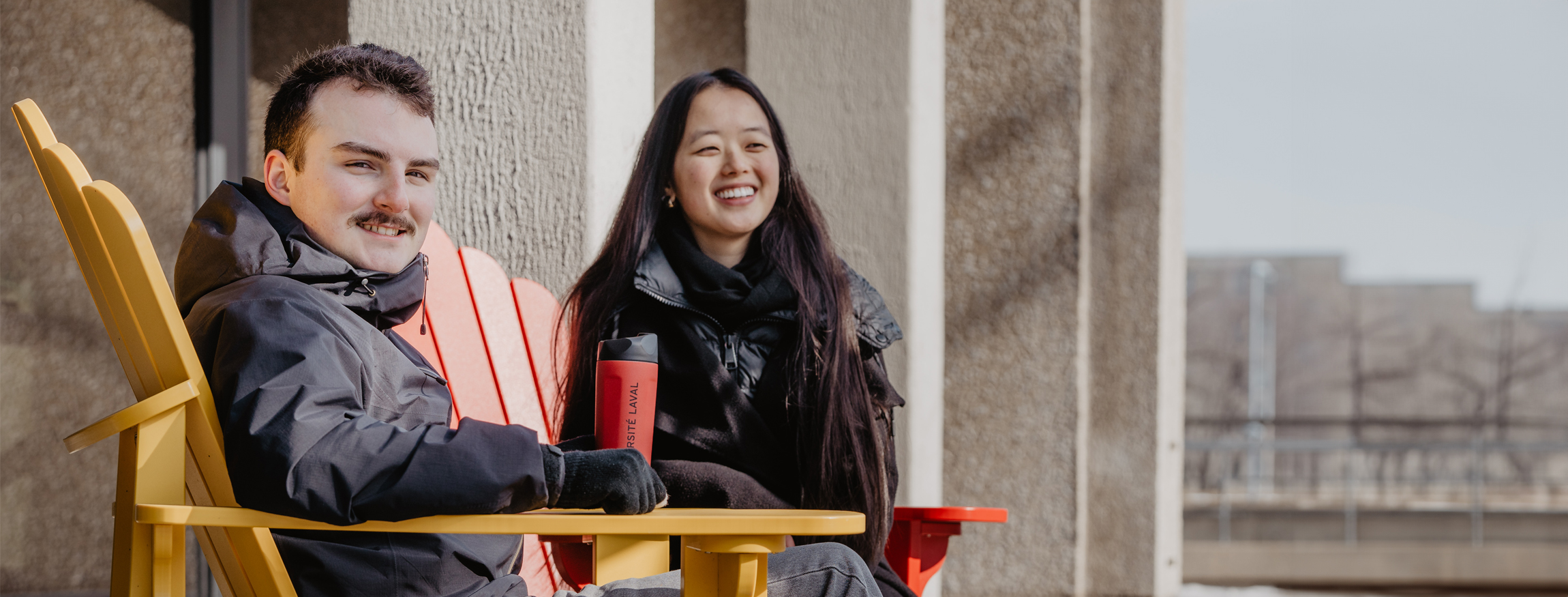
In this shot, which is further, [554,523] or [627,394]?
[627,394]

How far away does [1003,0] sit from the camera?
5133 millimetres

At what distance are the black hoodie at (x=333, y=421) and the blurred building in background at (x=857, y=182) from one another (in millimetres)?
1141

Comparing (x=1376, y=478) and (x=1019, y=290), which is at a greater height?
(x=1019, y=290)

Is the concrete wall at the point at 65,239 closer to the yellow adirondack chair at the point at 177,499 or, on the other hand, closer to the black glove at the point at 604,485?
the yellow adirondack chair at the point at 177,499

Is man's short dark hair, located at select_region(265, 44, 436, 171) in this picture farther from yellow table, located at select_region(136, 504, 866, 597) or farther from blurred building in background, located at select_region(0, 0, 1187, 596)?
blurred building in background, located at select_region(0, 0, 1187, 596)

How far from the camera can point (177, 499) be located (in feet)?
4.22

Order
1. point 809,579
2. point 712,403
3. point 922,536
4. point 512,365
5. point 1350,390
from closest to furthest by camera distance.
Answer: point 809,579 < point 712,403 < point 512,365 < point 922,536 < point 1350,390

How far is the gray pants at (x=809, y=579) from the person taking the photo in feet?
4.72

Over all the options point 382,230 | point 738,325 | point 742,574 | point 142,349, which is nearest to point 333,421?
point 142,349

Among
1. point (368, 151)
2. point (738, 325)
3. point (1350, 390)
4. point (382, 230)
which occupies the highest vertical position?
point (368, 151)

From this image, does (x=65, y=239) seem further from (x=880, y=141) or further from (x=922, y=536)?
(x=922, y=536)

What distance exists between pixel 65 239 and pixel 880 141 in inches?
99.7

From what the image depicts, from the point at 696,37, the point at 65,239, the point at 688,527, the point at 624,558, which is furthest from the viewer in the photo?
the point at 696,37

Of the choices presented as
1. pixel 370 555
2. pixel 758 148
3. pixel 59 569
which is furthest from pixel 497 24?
pixel 59 569
